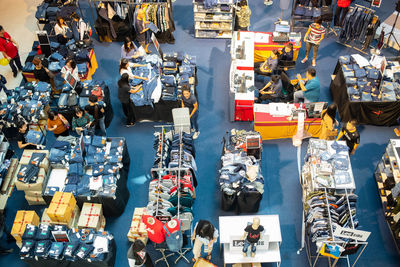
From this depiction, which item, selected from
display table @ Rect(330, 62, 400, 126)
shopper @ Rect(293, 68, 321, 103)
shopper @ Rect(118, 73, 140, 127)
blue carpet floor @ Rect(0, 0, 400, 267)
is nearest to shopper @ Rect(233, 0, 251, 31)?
blue carpet floor @ Rect(0, 0, 400, 267)

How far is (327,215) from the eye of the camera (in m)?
9.34

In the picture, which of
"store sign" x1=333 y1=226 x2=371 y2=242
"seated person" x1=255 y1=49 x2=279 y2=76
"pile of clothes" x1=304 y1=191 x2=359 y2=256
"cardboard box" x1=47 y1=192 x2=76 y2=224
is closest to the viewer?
"store sign" x1=333 y1=226 x2=371 y2=242

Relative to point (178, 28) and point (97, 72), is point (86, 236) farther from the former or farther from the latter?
point (178, 28)

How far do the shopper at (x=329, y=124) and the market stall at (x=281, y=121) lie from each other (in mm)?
562

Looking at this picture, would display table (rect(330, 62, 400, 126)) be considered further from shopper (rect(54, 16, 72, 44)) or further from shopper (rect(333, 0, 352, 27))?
shopper (rect(54, 16, 72, 44))

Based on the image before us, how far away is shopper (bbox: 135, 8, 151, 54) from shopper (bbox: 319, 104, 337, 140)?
7.08 metres

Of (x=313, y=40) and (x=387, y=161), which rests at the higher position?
(x=313, y=40)

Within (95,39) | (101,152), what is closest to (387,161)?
(101,152)

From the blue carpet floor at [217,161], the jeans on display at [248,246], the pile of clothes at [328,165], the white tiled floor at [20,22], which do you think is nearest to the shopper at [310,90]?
the blue carpet floor at [217,161]

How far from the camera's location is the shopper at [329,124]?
10.7 m

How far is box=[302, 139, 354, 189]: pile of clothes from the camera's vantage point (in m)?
9.64

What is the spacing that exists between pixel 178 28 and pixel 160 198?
8727 millimetres

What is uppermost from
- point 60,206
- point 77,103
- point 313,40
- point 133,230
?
point 313,40

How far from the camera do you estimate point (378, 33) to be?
600 inches
